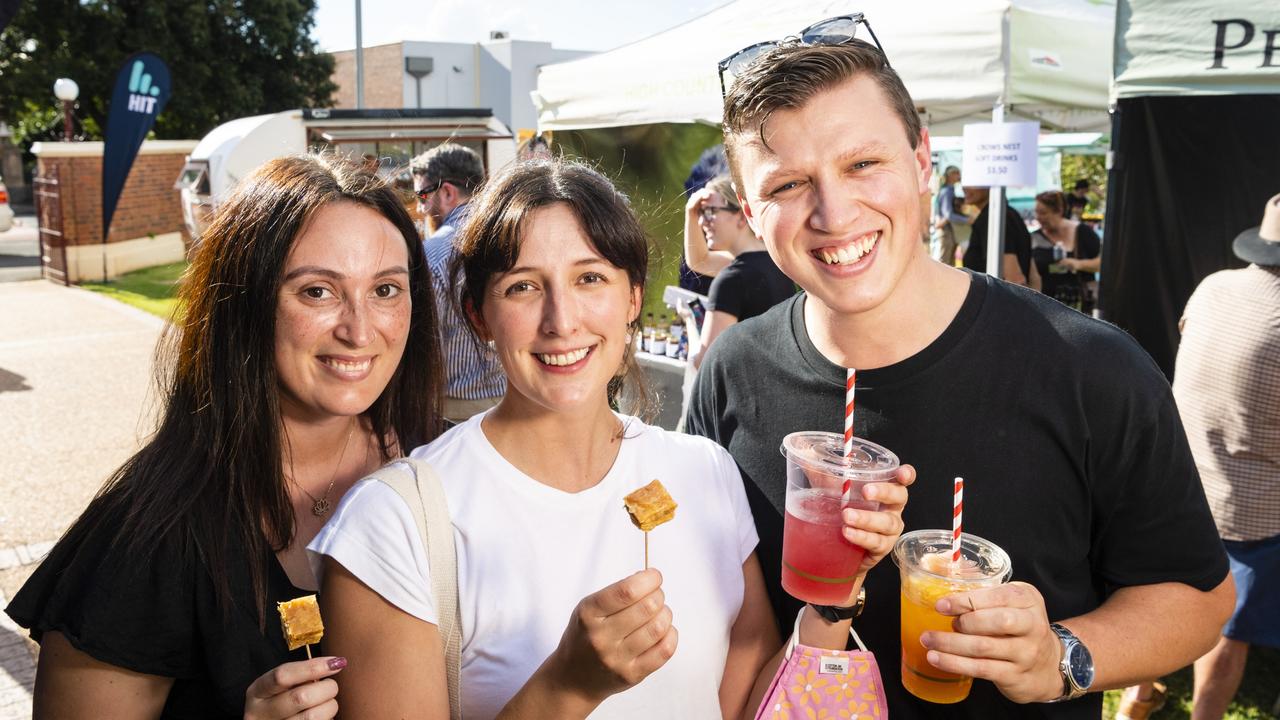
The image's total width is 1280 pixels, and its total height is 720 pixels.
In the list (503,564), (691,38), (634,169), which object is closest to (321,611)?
(503,564)

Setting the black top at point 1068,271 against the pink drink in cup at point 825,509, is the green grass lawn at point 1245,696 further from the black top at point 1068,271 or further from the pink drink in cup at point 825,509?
the black top at point 1068,271

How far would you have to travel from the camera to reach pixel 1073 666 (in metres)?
1.79

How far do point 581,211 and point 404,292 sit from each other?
0.59 metres

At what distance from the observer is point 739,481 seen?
84.0 inches

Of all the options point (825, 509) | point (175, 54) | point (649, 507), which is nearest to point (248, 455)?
point (649, 507)

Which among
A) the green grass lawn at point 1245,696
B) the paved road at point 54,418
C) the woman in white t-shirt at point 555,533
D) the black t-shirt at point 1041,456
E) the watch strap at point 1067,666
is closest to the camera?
the woman in white t-shirt at point 555,533

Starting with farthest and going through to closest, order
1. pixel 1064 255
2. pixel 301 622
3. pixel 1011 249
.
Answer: pixel 1064 255 < pixel 1011 249 < pixel 301 622

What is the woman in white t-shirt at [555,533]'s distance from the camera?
165 cm

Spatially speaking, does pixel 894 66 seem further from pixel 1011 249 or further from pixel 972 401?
pixel 972 401

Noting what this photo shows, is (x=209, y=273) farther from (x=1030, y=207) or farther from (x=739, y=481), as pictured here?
(x=1030, y=207)

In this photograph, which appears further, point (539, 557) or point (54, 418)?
point (54, 418)

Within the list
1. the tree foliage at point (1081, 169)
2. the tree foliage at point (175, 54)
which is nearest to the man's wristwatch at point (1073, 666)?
the tree foliage at point (175, 54)

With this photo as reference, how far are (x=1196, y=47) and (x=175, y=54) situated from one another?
30.0 metres

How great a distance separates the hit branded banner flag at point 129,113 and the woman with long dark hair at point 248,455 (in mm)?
17390
